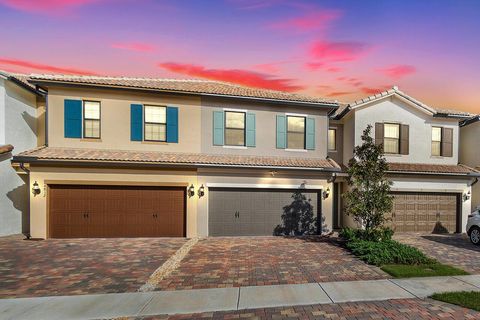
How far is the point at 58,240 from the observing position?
37.1ft

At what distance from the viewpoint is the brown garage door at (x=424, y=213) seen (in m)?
14.0

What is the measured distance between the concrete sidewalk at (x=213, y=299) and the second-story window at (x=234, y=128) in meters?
8.11

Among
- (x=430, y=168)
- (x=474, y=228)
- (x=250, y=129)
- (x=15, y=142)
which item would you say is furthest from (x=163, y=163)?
(x=474, y=228)

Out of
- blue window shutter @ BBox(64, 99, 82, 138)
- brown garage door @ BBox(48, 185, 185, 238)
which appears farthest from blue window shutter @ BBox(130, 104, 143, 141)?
brown garage door @ BBox(48, 185, 185, 238)

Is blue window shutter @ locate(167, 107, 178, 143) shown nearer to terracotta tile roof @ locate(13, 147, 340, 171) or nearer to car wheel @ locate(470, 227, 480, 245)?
terracotta tile roof @ locate(13, 147, 340, 171)

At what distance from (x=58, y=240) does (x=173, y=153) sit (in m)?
6.36

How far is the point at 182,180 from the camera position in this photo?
12.2 m

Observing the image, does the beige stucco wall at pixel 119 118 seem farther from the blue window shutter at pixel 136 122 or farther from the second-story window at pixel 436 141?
the second-story window at pixel 436 141

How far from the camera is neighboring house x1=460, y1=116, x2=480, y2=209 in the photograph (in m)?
15.3

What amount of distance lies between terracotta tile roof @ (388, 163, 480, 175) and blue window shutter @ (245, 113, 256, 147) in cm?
760

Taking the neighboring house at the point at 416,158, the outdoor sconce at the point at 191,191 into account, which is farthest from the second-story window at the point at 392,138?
the outdoor sconce at the point at 191,191

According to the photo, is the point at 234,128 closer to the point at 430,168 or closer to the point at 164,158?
the point at 164,158

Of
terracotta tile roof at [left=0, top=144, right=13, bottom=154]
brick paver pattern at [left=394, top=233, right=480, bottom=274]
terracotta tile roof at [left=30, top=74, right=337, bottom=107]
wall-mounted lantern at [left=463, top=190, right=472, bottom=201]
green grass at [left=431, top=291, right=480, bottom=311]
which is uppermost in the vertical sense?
terracotta tile roof at [left=30, top=74, right=337, bottom=107]

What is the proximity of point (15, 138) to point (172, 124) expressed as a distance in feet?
26.2
